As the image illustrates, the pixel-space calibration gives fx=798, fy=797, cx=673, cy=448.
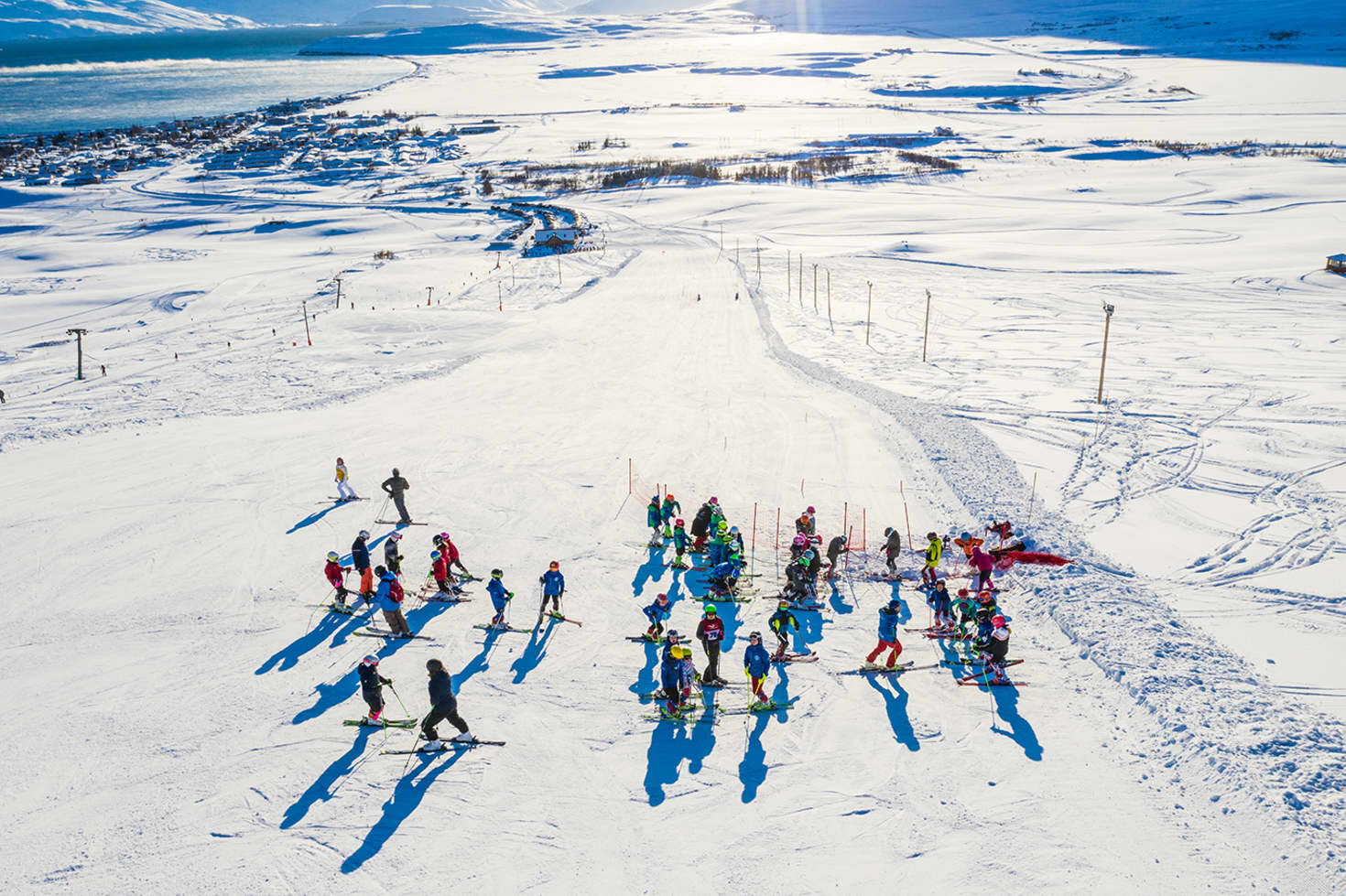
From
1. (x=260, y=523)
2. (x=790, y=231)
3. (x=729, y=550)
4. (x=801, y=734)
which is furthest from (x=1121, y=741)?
(x=790, y=231)

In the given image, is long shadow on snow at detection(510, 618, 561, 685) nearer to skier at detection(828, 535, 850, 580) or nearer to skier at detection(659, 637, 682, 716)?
skier at detection(659, 637, 682, 716)

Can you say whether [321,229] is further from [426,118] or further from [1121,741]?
[426,118]

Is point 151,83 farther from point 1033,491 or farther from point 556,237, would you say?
point 1033,491

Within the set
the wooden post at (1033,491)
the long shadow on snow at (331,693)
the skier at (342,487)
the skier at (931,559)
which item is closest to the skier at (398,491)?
the skier at (342,487)

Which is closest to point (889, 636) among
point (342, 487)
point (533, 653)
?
point (533, 653)

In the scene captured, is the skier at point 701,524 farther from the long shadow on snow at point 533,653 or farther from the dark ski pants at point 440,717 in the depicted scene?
the dark ski pants at point 440,717

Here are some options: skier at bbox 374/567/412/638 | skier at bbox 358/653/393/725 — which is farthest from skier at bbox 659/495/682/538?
skier at bbox 358/653/393/725
